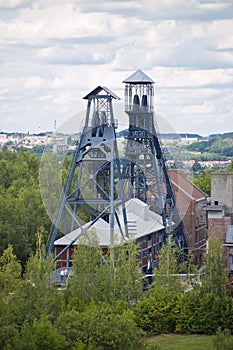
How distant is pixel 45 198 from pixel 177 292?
18740 mm

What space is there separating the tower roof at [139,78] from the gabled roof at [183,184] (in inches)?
259

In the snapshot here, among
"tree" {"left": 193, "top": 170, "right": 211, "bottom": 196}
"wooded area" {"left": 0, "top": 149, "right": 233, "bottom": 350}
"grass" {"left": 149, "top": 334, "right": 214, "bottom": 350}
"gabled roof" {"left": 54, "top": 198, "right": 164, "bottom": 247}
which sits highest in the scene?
"tree" {"left": 193, "top": 170, "right": 211, "bottom": 196}

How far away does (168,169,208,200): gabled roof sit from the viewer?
6284 cm

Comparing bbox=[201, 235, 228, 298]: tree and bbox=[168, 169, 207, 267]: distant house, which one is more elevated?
bbox=[168, 169, 207, 267]: distant house

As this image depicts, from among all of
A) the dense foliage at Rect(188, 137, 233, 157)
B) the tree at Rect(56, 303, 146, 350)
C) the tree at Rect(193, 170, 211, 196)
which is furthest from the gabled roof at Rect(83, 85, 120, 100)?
the dense foliage at Rect(188, 137, 233, 157)

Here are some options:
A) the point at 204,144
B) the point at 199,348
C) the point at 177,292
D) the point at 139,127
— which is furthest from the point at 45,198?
the point at 204,144

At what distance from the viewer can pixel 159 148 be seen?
2276 inches

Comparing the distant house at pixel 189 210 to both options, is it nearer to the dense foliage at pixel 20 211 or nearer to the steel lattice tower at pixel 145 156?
the steel lattice tower at pixel 145 156

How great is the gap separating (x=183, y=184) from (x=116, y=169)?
13830 millimetres

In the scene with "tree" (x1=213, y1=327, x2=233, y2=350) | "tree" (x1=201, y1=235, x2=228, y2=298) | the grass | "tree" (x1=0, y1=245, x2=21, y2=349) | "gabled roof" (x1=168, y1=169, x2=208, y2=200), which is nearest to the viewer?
"tree" (x1=213, y1=327, x2=233, y2=350)

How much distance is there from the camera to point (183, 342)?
3856 centimetres

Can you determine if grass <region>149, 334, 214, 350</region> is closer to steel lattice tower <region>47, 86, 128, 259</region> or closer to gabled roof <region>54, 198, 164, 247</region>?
steel lattice tower <region>47, 86, 128, 259</region>

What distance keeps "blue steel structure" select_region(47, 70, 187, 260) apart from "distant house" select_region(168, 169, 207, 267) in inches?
86.8

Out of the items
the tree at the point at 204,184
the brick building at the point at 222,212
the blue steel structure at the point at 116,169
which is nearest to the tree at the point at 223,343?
the blue steel structure at the point at 116,169
